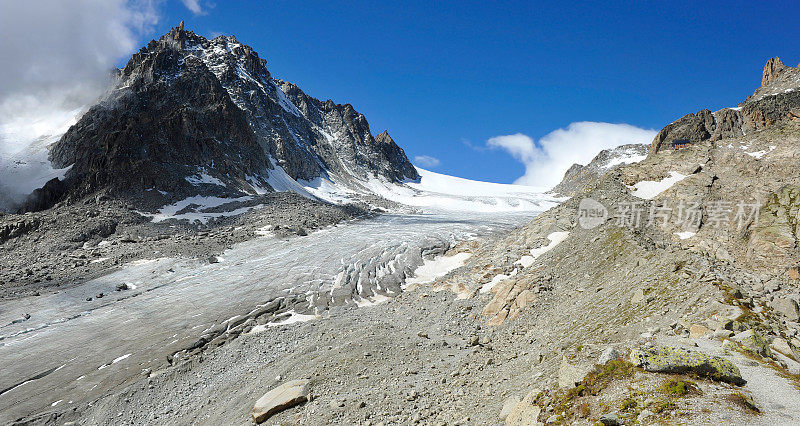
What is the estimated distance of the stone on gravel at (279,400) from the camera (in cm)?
1168

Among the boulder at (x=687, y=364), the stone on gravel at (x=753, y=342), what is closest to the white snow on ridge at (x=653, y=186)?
the stone on gravel at (x=753, y=342)

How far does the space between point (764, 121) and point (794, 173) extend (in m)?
121

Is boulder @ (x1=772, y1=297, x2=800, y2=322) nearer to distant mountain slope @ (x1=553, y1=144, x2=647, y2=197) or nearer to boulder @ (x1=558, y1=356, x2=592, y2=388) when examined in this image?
boulder @ (x1=558, y1=356, x2=592, y2=388)

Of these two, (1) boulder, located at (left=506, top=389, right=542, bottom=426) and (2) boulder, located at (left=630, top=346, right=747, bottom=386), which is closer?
(2) boulder, located at (left=630, top=346, right=747, bottom=386)

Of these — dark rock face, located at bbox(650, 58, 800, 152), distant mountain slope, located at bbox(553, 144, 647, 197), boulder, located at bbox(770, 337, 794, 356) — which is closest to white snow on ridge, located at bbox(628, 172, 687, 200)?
boulder, located at bbox(770, 337, 794, 356)

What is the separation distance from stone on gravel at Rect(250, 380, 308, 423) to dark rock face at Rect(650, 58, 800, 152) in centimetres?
11956

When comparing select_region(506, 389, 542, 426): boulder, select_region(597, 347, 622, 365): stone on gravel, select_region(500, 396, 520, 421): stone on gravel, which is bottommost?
select_region(500, 396, 520, 421): stone on gravel

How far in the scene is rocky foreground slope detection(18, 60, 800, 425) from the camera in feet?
21.4

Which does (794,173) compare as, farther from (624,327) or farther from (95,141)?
(95,141)

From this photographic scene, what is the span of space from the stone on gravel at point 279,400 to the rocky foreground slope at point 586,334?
0.20 feet

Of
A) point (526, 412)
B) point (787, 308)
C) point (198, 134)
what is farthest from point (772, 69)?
point (526, 412)

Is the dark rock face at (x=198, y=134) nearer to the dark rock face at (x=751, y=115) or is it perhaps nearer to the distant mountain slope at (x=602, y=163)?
the distant mountain slope at (x=602, y=163)

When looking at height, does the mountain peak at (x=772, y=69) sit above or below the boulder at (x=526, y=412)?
above

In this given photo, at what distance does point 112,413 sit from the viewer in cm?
1488
